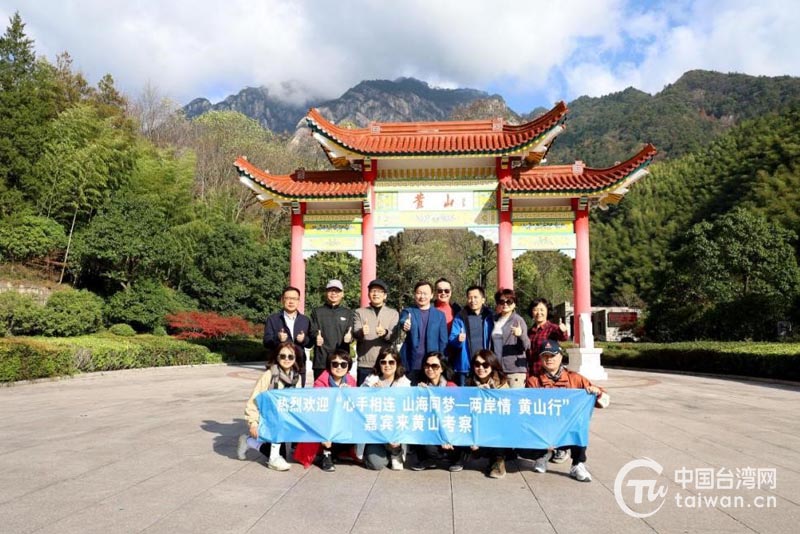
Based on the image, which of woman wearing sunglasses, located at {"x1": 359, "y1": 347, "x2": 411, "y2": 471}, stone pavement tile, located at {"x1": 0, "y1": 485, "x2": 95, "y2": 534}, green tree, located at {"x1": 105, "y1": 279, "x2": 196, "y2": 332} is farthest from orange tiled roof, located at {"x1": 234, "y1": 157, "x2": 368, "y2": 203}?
stone pavement tile, located at {"x1": 0, "y1": 485, "x2": 95, "y2": 534}

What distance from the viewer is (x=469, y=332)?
18.6 feet

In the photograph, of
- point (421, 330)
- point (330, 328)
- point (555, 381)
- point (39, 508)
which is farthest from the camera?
point (330, 328)

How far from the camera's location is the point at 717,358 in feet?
51.9

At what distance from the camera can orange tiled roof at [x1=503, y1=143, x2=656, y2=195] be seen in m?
13.4

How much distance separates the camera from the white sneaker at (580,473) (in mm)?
4546

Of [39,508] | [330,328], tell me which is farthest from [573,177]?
[39,508]

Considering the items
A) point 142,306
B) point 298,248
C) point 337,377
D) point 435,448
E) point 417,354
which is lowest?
point 435,448

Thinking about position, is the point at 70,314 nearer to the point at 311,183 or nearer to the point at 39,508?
the point at 311,183

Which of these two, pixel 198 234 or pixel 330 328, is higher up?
pixel 198 234

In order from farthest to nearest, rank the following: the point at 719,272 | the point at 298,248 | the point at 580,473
→ the point at 719,272 → the point at 298,248 → the point at 580,473

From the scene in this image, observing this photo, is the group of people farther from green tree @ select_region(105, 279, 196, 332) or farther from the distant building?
the distant building

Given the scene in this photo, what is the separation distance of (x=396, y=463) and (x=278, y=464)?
41.0 inches

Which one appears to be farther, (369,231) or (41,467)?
(369,231)

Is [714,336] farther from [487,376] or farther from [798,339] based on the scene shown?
[487,376]
